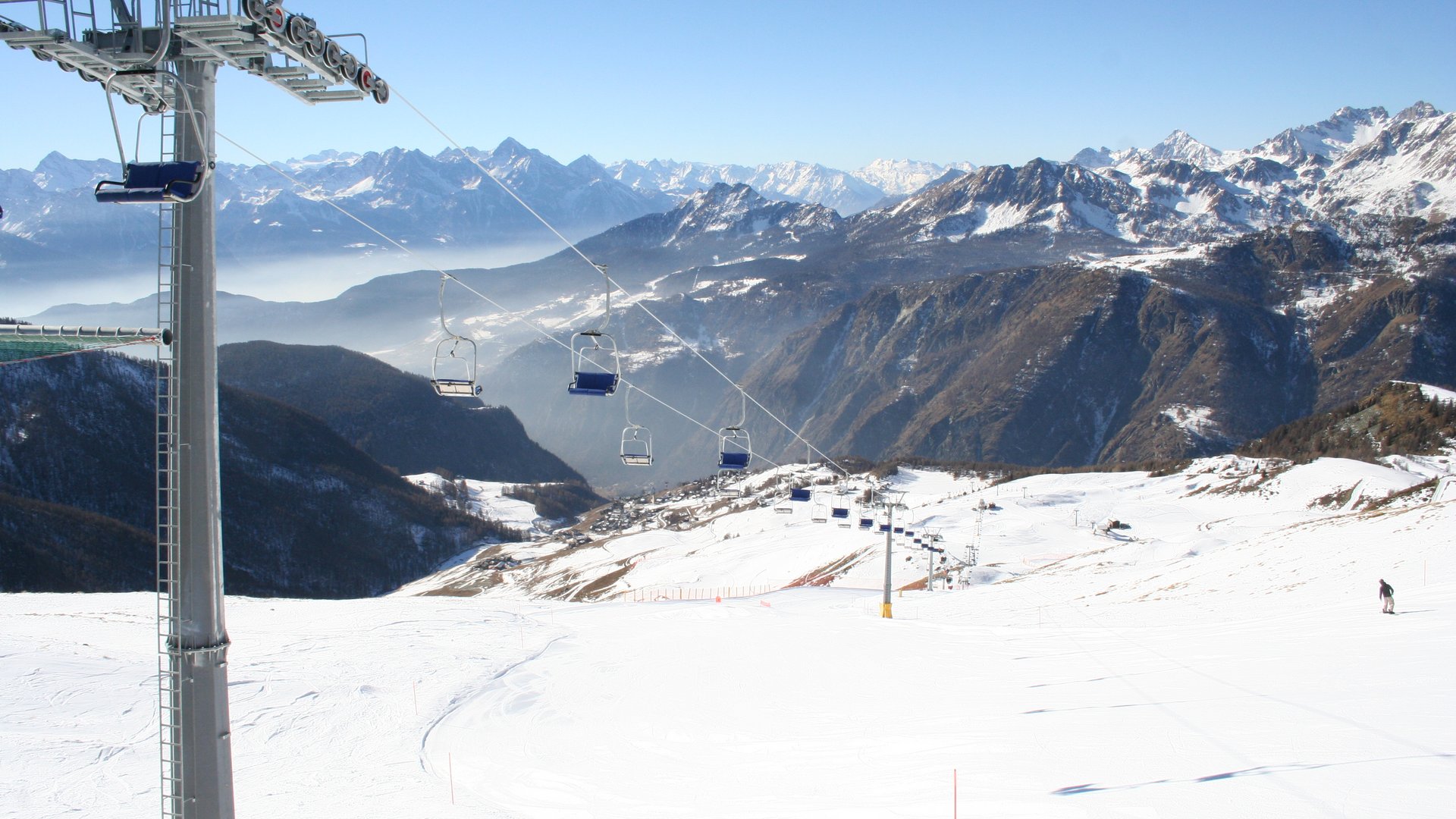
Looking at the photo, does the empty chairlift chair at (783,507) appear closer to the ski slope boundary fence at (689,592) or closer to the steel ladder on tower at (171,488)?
the ski slope boundary fence at (689,592)

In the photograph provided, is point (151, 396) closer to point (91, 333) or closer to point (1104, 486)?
point (1104, 486)

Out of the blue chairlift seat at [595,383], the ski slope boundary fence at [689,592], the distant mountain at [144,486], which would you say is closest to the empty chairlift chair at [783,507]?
the ski slope boundary fence at [689,592]

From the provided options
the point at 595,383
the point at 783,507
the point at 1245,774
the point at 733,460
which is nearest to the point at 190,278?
the point at 595,383

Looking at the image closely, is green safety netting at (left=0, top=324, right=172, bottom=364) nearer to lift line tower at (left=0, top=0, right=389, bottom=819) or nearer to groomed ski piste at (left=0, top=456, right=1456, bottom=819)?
lift line tower at (left=0, top=0, right=389, bottom=819)

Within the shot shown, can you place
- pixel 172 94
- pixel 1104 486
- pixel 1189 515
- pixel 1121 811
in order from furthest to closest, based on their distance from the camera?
pixel 1104 486
pixel 1189 515
pixel 1121 811
pixel 172 94

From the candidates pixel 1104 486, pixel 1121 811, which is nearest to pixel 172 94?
pixel 1121 811

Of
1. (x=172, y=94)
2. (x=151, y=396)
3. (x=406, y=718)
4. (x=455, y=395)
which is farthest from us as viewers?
(x=151, y=396)

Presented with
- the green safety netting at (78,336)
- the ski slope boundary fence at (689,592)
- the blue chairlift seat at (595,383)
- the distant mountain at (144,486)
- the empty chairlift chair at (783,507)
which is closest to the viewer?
the green safety netting at (78,336)
